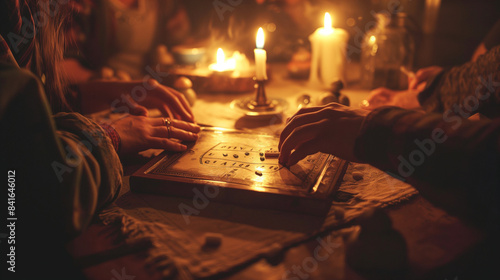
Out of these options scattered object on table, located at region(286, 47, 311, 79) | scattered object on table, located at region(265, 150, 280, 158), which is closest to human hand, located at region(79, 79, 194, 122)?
scattered object on table, located at region(265, 150, 280, 158)

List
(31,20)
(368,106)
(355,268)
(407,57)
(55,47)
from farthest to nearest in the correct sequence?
(407,57) → (368,106) → (55,47) → (31,20) → (355,268)

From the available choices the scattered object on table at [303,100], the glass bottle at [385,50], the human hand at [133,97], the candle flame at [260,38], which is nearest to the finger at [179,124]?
the human hand at [133,97]

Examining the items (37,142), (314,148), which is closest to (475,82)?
(314,148)

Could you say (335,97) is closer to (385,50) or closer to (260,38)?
(260,38)

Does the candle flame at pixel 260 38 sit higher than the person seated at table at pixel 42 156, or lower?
higher

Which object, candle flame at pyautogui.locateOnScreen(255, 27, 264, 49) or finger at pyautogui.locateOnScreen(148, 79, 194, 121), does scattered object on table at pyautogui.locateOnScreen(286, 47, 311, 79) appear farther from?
finger at pyautogui.locateOnScreen(148, 79, 194, 121)

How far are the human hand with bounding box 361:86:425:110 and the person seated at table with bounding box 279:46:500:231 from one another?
536 millimetres

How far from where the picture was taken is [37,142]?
0.54m

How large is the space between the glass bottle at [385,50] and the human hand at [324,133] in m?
0.75

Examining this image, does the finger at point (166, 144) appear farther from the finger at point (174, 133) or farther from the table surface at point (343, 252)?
the table surface at point (343, 252)

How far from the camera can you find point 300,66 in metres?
1.62

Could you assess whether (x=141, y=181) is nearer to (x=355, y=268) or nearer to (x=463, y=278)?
(x=355, y=268)

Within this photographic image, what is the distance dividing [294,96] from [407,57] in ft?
1.66

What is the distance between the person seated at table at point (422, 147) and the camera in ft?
1.80
